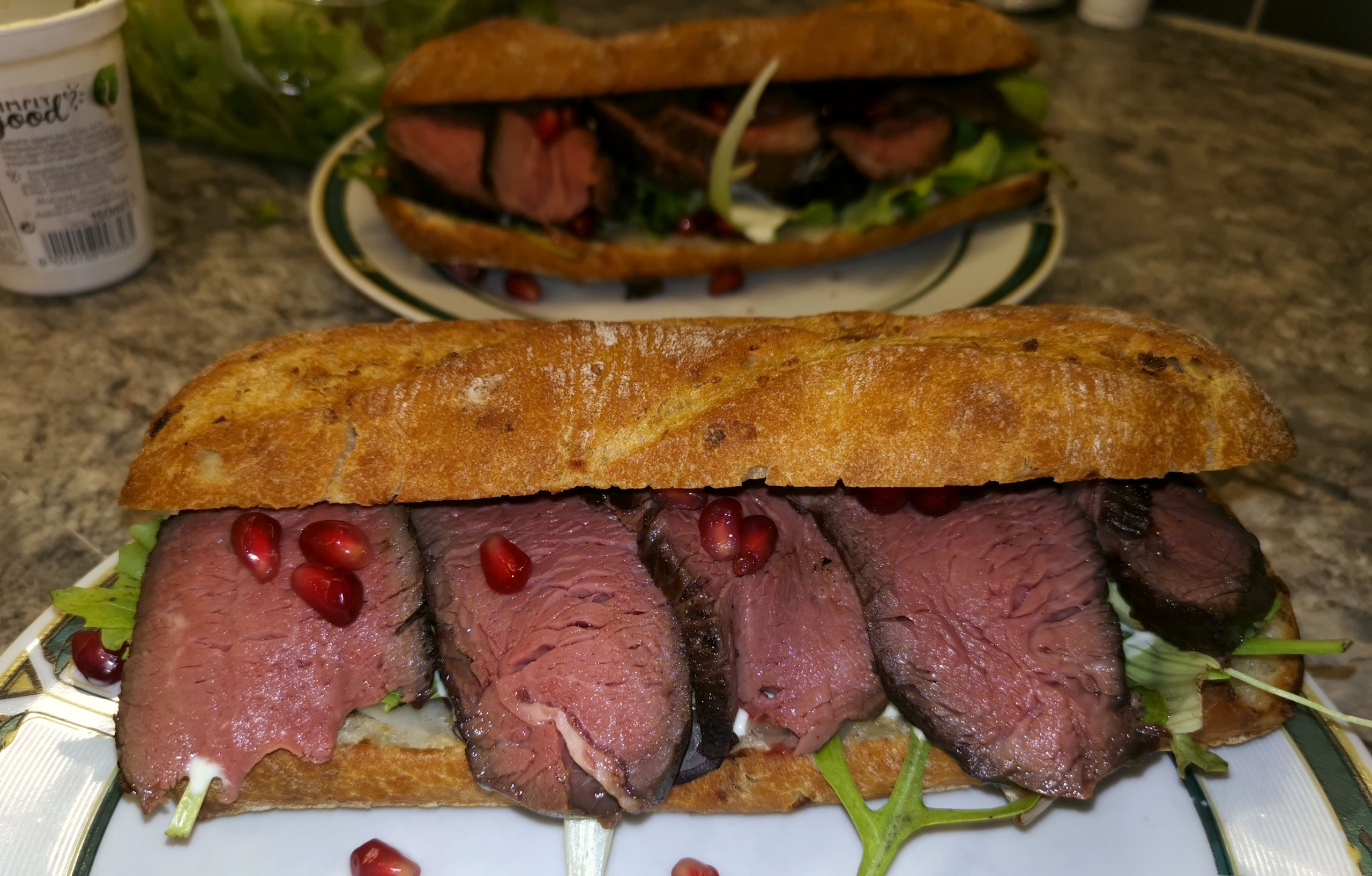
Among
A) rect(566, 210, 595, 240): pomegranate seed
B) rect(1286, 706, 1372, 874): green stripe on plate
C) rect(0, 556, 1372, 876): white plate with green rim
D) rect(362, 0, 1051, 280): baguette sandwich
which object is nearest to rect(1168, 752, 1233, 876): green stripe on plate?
rect(0, 556, 1372, 876): white plate with green rim

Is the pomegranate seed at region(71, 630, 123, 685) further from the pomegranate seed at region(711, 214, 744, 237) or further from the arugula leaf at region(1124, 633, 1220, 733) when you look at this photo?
the pomegranate seed at region(711, 214, 744, 237)

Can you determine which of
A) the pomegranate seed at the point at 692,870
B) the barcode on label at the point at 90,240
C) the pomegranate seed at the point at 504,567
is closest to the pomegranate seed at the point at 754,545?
the pomegranate seed at the point at 504,567

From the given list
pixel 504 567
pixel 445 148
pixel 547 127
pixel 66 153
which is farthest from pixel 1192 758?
pixel 66 153

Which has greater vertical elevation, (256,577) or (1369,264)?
(256,577)

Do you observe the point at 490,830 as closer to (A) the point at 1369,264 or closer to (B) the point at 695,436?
(B) the point at 695,436

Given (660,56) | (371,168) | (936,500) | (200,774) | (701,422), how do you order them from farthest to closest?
(371,168) < (660,56) < (936,500) < (701,422) < (200,774)

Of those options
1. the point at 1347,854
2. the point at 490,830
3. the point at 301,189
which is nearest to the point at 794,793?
the point at 490,830

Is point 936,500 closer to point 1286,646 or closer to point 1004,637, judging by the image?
point 1004,637
